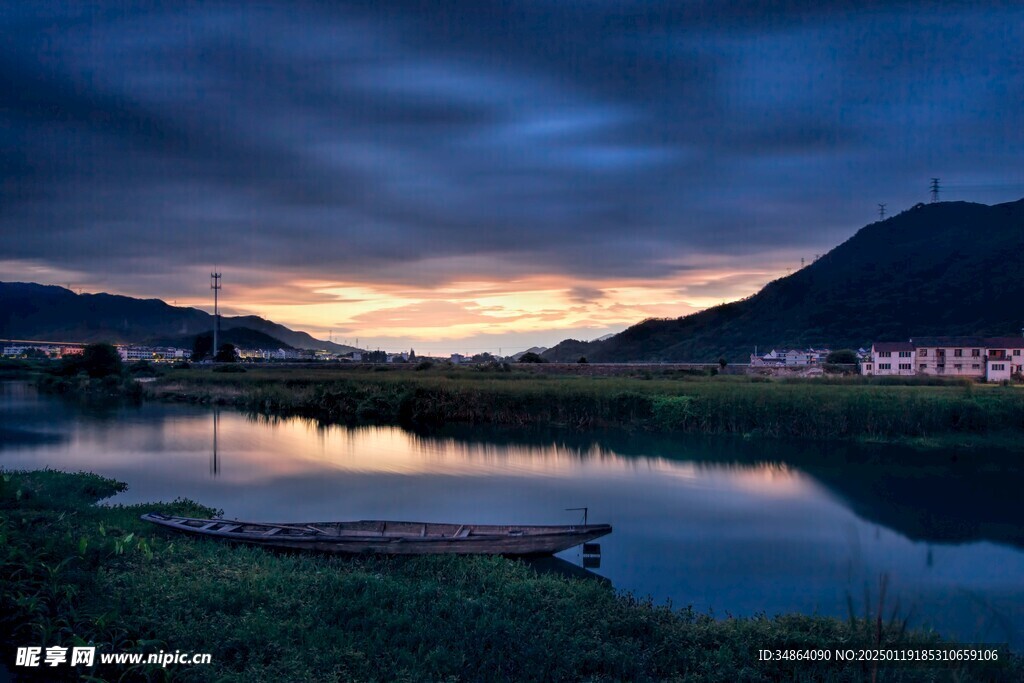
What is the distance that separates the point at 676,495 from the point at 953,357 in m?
46.6

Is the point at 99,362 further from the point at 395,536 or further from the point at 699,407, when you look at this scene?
the point at 395,536

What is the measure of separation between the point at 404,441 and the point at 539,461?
24.7 feet

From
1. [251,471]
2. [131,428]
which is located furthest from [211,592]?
[131,428]

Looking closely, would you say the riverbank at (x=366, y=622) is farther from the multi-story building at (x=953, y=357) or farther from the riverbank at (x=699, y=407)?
the multi-story building at (x=953, y=357)

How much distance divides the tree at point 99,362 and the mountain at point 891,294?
81.6m

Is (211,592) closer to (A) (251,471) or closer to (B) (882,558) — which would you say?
(B) (882,558)

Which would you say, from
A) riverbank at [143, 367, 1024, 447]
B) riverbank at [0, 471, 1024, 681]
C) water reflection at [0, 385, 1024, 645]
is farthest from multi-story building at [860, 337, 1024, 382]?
riverbank at [0, 471, 1024, 681]

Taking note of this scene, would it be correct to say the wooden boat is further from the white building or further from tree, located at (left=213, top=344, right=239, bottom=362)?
tree, located at (left=213, top=344, right=239, bottom=362)

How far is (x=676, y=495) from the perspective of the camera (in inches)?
682

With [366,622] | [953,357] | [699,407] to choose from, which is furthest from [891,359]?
[366,622]

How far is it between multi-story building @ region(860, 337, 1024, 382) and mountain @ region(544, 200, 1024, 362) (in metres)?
24.4

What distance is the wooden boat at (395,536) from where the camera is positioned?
9320 millimetres

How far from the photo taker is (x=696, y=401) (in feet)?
91.1

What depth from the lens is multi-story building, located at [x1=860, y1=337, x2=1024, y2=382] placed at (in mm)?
48938
